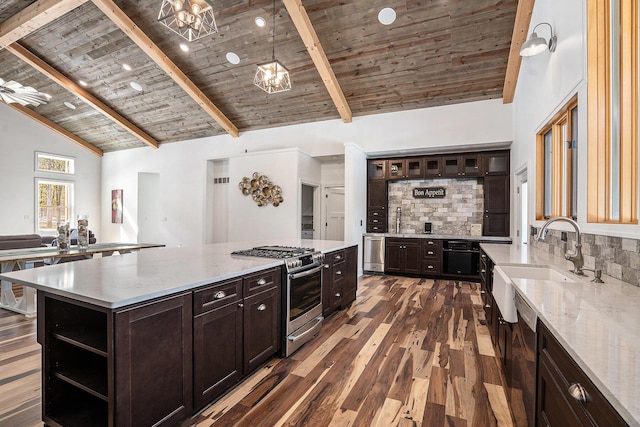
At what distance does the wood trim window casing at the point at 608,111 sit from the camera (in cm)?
178

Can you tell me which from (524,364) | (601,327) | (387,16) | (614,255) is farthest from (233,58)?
(601,327)

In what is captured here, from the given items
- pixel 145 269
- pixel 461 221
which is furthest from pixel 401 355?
pixel 461 221

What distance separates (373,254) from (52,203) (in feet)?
30.9

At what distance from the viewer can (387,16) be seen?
14.1ft

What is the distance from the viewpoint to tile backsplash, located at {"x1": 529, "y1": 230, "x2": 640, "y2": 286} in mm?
1569

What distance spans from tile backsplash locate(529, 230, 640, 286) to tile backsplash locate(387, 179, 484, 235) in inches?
146

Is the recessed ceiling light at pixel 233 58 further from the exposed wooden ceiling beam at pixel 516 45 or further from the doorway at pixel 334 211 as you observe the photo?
the exposed wooden ceiling beam at pixel 516 45

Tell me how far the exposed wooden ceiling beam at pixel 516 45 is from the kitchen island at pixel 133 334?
14.7ft

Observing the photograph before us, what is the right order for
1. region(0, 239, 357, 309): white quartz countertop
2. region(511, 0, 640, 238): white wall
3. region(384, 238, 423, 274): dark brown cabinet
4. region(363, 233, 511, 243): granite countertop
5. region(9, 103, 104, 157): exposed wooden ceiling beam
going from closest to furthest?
region(0, 239, 357, 309): white quartz countertop, region(511, 0, 640, 238): white wall, region(363, 233, 511, 243): granite countertop, region(384, 238, 423, 274): dark brown cabinet, region(9, 103, 104, 157): exposed wooden ceiling beam

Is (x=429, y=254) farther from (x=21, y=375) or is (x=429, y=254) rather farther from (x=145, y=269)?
(x=21, y=375)

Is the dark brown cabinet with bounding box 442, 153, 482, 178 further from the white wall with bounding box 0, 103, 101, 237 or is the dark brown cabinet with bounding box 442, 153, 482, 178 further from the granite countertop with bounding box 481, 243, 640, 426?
the white wall with bounding box 0, 103, 101, 237

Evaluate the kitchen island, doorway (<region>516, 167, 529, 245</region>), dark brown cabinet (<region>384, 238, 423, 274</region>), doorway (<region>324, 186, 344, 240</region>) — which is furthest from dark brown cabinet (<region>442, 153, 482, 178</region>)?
the kitchen island

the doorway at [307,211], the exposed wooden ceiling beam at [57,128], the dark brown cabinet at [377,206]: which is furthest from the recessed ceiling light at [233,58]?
the exposed wooden ceiling beam at [57,128]

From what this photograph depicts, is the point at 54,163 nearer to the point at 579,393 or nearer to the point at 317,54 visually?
the point at 317,54
